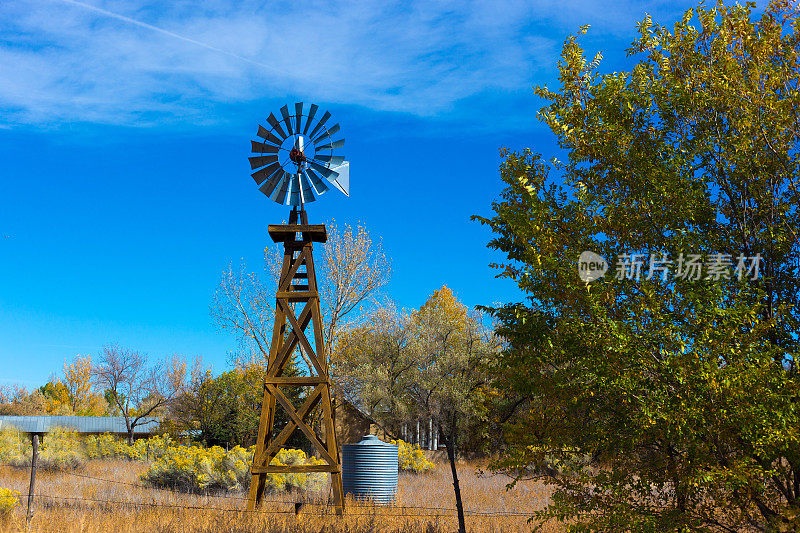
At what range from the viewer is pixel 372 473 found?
15406 mm

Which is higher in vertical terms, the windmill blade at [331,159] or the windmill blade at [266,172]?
the windmill blade at [331,159]

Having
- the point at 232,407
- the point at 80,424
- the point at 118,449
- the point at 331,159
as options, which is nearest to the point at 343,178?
the point at 331,159

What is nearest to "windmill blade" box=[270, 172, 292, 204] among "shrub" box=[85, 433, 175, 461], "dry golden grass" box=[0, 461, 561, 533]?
"dry golden grass" box=[0, 461, 561, 533]

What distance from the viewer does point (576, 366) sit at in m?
6.47

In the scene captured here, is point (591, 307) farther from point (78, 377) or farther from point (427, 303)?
point (78, 377)

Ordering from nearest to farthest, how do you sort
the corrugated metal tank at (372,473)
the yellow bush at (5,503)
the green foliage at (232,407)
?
1. the yellow bush at (5,503)
2. the corrugated metal tank at (372,473)
3. the green foliage at (232,407)

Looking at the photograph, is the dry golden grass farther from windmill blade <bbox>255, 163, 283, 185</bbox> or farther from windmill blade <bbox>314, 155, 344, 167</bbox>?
windmill blade <bbox>314, 155, 344, 167</bbox>

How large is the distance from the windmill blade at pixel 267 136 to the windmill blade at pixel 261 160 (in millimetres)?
362

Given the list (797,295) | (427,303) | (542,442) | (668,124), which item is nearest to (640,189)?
(668,124)

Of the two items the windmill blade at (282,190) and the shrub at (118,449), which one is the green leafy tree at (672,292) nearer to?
the windmill blade at (282,190)

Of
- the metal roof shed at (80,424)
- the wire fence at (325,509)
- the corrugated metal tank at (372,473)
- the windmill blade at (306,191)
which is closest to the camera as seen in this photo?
the wire fence at (325,509)

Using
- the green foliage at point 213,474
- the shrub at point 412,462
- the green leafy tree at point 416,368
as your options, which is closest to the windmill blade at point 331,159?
the green foliage at point 213,474

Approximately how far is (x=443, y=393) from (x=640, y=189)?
22433 millimetres

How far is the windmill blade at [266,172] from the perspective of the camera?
13.7 metres
